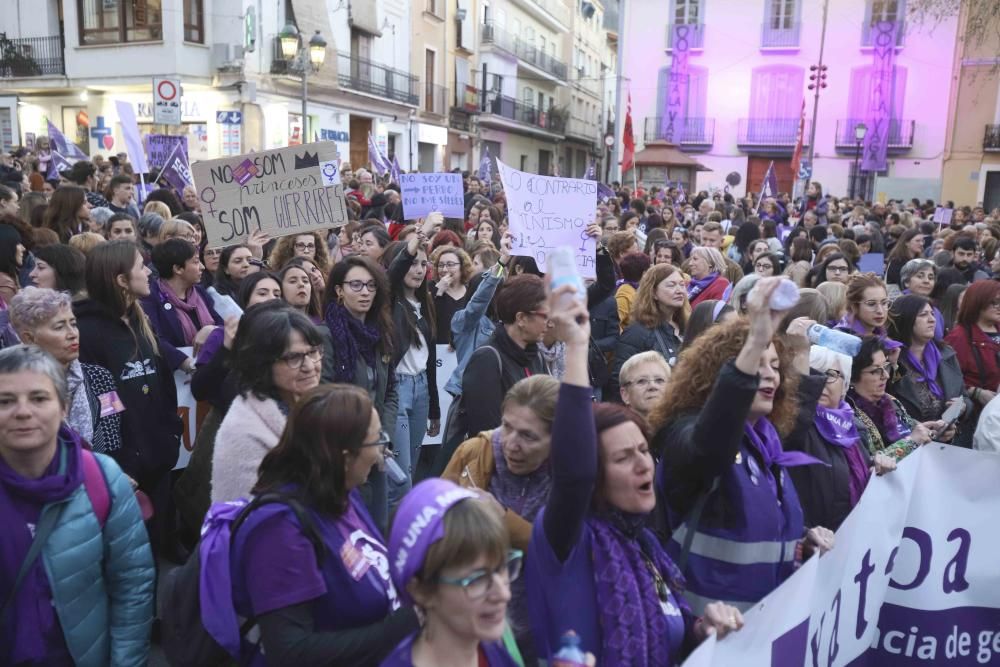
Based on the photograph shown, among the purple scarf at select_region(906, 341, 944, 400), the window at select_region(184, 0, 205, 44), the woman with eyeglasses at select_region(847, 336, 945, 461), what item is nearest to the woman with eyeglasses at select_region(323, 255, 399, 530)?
the woman with eyeglasses at select_region(847, 336, 945, 461)

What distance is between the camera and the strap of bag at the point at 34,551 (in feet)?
7.37

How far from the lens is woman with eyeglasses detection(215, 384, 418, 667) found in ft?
6.59

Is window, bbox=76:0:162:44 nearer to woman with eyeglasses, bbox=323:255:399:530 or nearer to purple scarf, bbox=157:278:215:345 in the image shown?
purple scarf, bbox=157:278:215:345

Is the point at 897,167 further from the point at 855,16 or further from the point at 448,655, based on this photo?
A: the point at 448,655

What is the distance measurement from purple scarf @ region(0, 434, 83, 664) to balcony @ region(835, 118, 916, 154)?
119ft

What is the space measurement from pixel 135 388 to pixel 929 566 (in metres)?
3.63

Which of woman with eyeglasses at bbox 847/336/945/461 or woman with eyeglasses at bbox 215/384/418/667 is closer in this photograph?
woman with eyeglasses at bbox 215/384/418/667

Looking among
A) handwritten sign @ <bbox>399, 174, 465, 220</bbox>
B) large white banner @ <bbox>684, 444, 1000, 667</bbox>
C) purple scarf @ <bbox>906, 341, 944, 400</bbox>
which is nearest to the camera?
large white banner @ <bbox>684, 444, 1000, 667</bbox>

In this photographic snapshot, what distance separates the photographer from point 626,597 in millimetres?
2070

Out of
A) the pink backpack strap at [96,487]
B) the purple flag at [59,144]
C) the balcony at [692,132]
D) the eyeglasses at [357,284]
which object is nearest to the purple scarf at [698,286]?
the eyeglasses at [357,284]

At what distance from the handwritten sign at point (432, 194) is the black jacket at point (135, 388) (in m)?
4.66

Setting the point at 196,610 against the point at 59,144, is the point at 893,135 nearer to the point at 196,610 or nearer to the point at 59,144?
the point at 59,144

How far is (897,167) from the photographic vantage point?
3372 centimetres

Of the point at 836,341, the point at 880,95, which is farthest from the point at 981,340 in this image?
the point at 880,95
